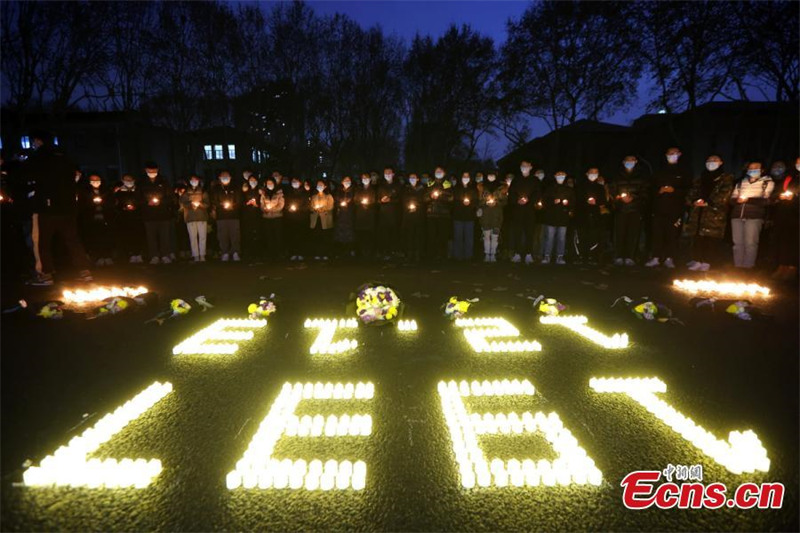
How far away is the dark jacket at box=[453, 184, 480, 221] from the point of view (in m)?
10.5

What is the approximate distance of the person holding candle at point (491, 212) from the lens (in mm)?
10430

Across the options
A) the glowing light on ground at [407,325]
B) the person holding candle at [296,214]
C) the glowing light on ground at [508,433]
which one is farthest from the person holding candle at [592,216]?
the glowing light on ground at [508,433]

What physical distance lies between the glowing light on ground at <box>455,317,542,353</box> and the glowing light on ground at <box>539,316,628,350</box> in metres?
0.64

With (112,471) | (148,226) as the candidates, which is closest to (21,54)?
(148,226)

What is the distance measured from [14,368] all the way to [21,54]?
72.2ft

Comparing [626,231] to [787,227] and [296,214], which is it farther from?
[296,214]

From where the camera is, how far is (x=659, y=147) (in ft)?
91.4

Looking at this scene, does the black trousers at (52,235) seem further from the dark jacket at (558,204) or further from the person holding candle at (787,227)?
the person holding candle at (787,227)

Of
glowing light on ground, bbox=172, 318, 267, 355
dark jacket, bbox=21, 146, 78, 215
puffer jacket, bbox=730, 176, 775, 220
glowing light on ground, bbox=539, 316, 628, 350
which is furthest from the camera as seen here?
puffer jacket, bbox=730, 176, 775, 220

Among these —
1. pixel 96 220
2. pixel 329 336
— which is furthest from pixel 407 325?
pixel 96 220

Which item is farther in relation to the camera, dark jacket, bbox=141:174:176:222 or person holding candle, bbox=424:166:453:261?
person holding candle, bbox=424:166:453:261

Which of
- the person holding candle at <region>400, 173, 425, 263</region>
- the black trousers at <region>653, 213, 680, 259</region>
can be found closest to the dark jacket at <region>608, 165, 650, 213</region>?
the black trousers at <region>653, 213, 680, 259</region>

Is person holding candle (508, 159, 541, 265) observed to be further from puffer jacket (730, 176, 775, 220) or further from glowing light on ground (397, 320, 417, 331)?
glowing light on ground (397, 320, 417, 331)

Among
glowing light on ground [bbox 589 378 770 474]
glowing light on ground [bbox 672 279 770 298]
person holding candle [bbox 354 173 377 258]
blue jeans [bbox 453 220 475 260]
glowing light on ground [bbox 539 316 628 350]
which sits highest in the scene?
person holding candle [bbox 354 173 377 258]
